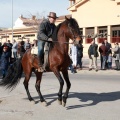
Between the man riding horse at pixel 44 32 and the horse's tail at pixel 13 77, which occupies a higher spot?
the man riding horse at pixel 44 32

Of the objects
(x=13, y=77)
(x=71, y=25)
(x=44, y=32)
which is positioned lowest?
(x=13, y=77)

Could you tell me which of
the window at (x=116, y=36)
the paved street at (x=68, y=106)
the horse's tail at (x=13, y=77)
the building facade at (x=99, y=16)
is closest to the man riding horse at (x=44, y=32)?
the horse's tail at (x=13, y=77)

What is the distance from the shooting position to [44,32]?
29.0ft

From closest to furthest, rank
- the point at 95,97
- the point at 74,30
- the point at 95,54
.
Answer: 1. the point at 74,30
2. the point at 95,97
3. the point at 95,54

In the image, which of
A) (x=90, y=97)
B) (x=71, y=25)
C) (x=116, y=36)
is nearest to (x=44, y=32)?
(x=71, y=25)

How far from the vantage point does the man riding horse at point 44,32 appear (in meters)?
8.67

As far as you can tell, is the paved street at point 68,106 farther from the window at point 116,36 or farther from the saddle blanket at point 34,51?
the window at point 116,36

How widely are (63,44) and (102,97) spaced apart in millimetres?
2326

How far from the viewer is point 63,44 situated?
8570mm

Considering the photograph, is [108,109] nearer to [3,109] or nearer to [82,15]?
[3,109]

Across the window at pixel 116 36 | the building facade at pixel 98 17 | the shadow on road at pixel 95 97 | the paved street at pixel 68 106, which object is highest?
the building facade at pixel 98 17

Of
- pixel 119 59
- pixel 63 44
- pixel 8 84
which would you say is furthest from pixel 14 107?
pixel 119 59

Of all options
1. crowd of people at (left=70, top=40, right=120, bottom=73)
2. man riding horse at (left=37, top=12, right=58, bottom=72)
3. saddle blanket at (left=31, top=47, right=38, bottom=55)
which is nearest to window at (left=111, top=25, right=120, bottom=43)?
crowd of people at (left=70, top=40, right=120, bottom=73)

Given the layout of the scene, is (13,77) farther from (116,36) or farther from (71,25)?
(116,36)
